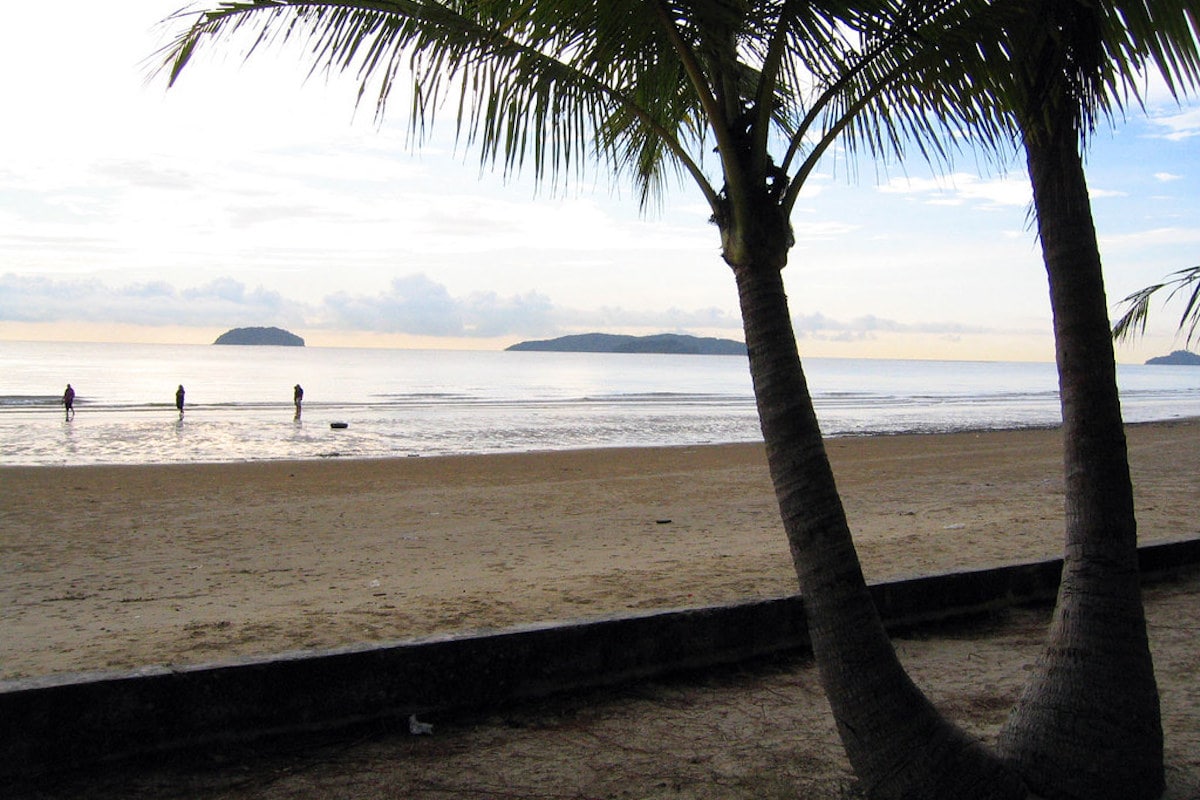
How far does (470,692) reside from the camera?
4.26 meters

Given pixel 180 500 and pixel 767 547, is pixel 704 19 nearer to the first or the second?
pixel 767 547

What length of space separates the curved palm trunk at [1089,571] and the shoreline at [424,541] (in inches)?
99.5

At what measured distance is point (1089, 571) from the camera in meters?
3.22

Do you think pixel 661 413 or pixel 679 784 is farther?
pixel 661 413

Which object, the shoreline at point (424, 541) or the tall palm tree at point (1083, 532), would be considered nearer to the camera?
the tall palm tree at point (1083, 532)

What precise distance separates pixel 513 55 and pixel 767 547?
20.2 feet

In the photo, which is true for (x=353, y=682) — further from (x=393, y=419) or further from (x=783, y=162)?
(x=393, y=419)

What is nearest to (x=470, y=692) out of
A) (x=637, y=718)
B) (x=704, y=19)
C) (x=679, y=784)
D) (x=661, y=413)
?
(x=637, y=718)

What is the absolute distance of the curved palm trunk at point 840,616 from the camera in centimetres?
284

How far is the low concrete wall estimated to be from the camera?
3.52 m

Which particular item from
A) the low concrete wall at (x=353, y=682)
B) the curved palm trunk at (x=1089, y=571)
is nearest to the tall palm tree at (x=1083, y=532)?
the curved palm trunk at (x=1089, y=571)

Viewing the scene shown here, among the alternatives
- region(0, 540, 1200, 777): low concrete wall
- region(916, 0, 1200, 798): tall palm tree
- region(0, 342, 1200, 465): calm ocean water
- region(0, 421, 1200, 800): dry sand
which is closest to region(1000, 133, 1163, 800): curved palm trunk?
region(916, 0, 1200, 798): tall palm tree

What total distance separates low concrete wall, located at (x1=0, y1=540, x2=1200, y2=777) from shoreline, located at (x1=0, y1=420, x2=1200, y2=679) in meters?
0.40

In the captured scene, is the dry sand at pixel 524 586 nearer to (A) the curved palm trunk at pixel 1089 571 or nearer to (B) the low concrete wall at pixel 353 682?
(B) the low concrete wall at pixel 353 682
